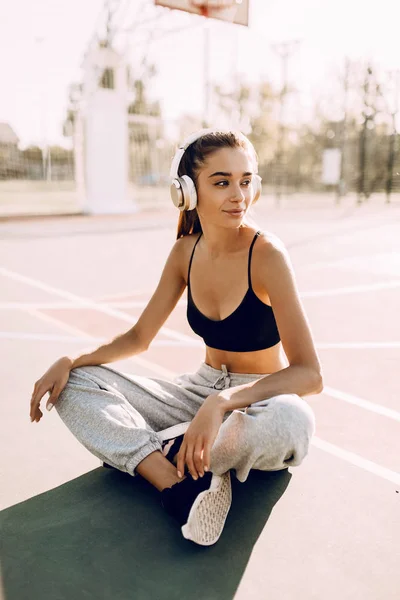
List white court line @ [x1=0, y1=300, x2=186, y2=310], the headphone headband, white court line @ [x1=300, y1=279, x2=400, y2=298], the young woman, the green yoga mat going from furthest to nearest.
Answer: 1. white court line @ [x1=300, y1=279, x2=400, y2=298]
2. white court line @ [x1=0, y1=300, x2=186, y2=310]
3. the headphone headband
4. the young woman
5. the green yoga mat

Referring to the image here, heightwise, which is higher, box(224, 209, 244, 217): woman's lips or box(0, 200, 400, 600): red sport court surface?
box(224, 209, 244, 217): woman's lips

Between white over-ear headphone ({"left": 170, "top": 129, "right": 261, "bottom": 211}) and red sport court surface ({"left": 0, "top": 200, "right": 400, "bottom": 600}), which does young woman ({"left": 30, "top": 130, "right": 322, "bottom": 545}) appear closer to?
white over-ear headphone ({"left": 170, "top": 129, "right": 261, "bottom": 211})

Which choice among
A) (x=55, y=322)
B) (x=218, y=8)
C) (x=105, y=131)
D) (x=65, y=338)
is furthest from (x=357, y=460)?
(x=105, y=131)

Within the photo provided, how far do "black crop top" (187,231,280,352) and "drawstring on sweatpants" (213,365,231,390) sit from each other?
103 mm

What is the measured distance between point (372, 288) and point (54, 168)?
15.3m

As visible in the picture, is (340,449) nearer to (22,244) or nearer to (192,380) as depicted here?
(192,380)

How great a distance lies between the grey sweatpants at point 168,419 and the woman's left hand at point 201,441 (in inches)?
3.8

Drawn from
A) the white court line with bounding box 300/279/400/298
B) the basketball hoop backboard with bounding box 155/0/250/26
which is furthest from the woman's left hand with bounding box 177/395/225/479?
the basketball hoop backboard with bounding box 155/0/250/26

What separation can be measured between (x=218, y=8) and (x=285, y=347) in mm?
6330

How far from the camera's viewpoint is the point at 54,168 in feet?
65.0

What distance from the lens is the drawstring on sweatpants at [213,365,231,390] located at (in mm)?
2523

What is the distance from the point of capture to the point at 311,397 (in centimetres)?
342

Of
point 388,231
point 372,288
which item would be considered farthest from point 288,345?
point 388,231

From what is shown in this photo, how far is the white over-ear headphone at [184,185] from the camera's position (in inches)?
94.3
